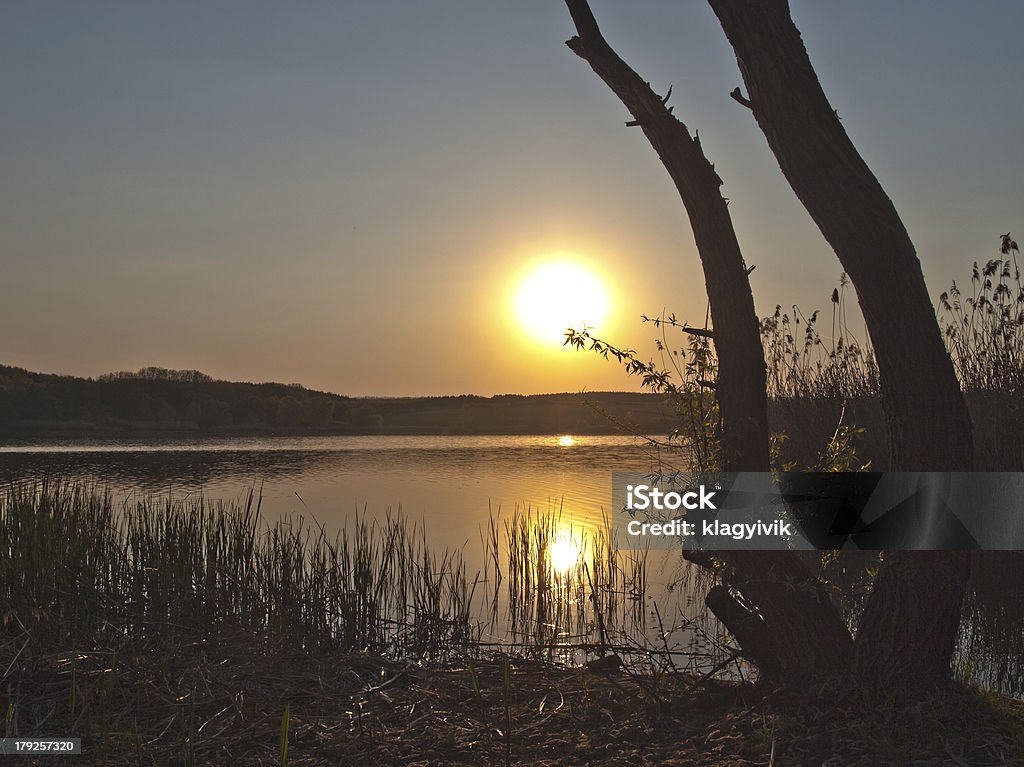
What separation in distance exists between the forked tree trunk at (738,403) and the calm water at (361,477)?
186 inches

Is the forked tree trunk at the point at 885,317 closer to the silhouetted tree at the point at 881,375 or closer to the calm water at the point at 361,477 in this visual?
the silhouetted tree at the point at 881,375

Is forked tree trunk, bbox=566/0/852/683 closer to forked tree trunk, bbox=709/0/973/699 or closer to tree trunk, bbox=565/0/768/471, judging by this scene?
tree trunk, bbox=565/0/768/471

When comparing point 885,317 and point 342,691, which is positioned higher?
point 885,317

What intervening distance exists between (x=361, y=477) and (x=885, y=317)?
18.1m

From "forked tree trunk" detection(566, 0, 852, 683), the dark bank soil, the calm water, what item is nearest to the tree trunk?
"forked tree trunk" detection(566, 0, 852, 683)

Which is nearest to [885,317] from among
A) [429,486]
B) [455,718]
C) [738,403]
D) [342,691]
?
A: [738,403]

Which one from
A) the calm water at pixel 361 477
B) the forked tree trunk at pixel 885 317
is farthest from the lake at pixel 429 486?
the forked tree trunk at pixel 885 317

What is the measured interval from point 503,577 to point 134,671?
454 cm

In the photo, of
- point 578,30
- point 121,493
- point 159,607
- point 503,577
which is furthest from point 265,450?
point 578,30

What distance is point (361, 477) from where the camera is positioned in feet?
67.8

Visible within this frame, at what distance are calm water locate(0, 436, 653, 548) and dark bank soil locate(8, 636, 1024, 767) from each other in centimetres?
393

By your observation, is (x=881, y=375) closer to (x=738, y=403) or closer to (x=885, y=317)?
(x=885, y=317)

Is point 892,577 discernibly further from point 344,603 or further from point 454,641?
point 344,603

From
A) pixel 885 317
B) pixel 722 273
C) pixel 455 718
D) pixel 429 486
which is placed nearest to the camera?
pixel 885 317
